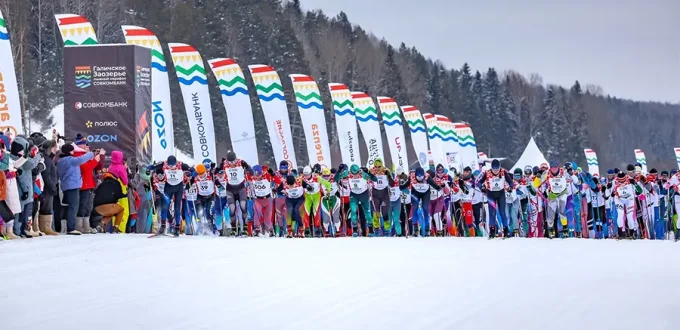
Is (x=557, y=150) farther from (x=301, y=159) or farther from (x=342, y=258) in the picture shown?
(x=342, y=258)

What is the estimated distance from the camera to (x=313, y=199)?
21.1 meters

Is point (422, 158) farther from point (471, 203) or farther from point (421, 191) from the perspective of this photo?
point (421, 191)

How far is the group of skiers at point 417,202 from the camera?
2064 cm

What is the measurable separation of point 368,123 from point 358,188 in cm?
1739

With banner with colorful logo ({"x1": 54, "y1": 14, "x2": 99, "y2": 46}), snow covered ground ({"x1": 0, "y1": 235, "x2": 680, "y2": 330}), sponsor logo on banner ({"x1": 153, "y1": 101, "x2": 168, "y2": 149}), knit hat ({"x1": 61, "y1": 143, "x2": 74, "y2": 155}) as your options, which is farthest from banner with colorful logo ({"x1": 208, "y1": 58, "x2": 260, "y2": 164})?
snow covered ground ({"x1": 0, "y1": 235, "x2": 680, "y2": 330})

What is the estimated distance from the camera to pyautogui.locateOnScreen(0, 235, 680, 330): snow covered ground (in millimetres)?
8211

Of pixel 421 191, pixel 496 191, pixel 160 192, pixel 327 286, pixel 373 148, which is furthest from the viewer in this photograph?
pixel 373 148

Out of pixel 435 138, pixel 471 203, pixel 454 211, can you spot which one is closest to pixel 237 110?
pixel 454 211

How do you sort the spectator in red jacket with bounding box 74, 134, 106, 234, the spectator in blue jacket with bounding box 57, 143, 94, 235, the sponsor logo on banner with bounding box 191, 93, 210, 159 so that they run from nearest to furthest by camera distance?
the spectator in blue jacket with bounding box 57, 143, 94, 235
the spectator in red jacket with bounding box 74, 134, 106, 234
the sponsor logo on banner with bounding box 191, 93, 210, 159

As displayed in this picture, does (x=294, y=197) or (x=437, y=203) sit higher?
(x=294, y=197)

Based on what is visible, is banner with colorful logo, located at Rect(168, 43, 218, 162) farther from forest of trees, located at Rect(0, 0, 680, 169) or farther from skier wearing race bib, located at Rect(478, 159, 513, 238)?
forest of trees, located at Rect(0, 0, 680, 169)

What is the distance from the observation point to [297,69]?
71375mm

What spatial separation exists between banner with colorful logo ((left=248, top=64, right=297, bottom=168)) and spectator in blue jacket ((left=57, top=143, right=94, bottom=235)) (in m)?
13.2

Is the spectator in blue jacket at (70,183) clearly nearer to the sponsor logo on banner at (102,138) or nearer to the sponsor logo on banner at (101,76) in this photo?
the sponsor logo on banner at (102,138)
